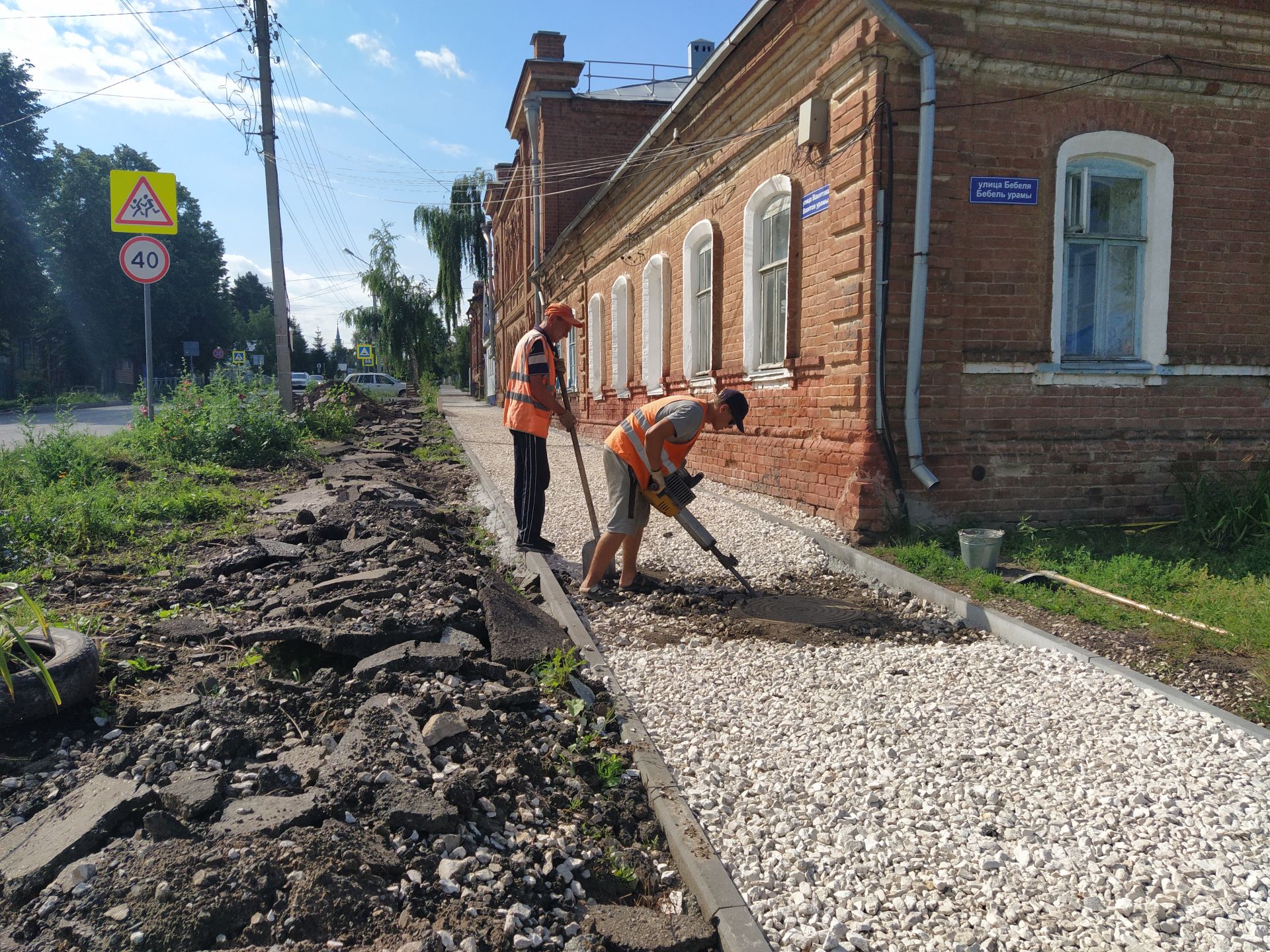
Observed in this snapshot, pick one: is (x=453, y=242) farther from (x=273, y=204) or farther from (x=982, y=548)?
(x=982, y=548)

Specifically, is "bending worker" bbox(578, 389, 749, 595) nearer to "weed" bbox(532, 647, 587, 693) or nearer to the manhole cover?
the manhole cover

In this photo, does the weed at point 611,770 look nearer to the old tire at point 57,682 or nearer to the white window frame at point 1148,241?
the old tire at point 57,682

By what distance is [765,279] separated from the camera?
9383 millimetres

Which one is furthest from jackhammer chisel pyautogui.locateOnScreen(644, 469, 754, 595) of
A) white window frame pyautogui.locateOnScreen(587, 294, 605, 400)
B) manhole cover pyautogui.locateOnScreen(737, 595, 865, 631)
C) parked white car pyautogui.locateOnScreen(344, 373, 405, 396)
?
parked white car pyautogui.locateOnScreen(344, 373, 405, 396)

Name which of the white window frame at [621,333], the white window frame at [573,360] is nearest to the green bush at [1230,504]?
the white window frame at [621,333]

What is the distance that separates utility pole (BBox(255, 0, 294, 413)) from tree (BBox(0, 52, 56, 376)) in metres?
27.3

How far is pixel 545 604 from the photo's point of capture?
553cm

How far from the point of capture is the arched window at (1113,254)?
7.37 meters

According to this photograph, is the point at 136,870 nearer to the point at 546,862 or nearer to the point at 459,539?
the point at 546,862

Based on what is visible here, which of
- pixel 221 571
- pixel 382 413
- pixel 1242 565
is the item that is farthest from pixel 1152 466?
pixel 382 413

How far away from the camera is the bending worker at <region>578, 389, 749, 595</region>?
202 inches

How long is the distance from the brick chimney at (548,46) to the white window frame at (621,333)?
1244 cm

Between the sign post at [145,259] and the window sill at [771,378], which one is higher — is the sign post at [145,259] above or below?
above

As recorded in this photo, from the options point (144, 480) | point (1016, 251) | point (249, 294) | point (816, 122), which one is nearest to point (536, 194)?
point (144, 480)
